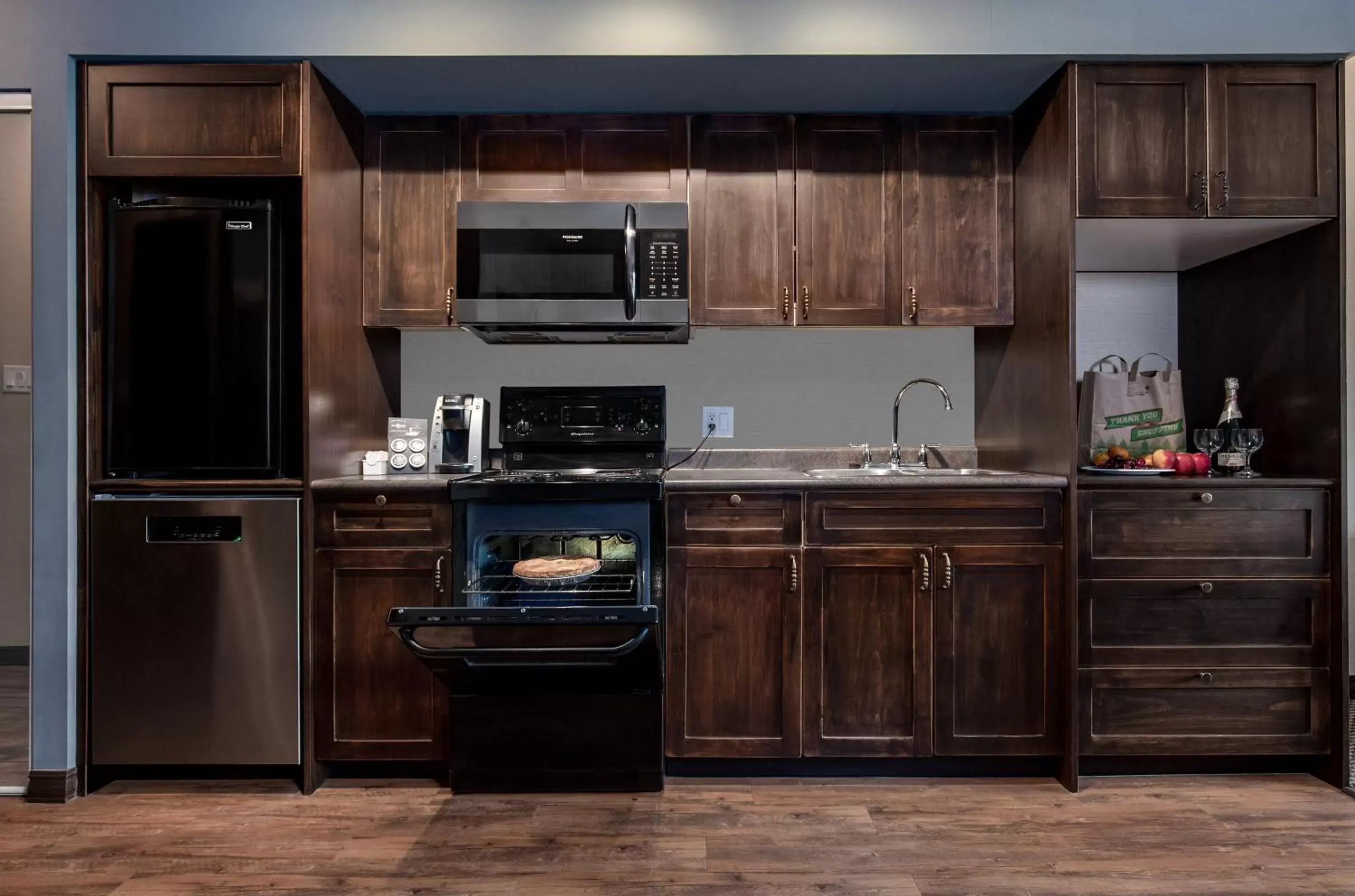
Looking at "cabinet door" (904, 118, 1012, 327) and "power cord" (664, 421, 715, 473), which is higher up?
"cabinet door" (904, 118, 1012, 327)

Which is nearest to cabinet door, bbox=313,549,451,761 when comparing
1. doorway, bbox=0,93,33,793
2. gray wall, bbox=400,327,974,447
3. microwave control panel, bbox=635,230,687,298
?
gray wall, bbox=400,327,974,447

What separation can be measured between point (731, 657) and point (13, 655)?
126 inches

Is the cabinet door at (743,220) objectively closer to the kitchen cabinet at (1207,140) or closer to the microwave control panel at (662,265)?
the microwave control panel at (662,265)

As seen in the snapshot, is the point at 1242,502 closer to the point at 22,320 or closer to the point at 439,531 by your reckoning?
the point at 439,531

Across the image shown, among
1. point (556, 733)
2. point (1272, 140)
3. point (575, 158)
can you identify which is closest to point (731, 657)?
point (556, 733)

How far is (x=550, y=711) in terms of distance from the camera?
7.45 feet

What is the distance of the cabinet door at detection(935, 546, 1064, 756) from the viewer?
7.63 feet

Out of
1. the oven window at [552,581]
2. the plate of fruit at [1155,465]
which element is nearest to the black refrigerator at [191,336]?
the oven window at [552,581]

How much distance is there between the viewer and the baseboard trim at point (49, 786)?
2.23m

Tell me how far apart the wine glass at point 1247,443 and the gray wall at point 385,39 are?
1.10 metres

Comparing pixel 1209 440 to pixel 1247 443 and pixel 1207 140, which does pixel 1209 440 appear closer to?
pixel 1247 443

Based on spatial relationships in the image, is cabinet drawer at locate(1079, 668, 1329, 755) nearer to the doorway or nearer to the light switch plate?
the doorway

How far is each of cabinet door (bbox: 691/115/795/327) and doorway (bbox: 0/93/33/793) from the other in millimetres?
2690

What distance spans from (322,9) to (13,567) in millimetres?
2749
